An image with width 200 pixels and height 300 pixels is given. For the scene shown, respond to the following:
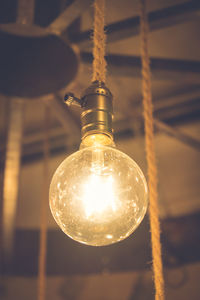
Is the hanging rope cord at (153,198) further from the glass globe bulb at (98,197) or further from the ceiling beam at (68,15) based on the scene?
the ceiling beam at (68,15)

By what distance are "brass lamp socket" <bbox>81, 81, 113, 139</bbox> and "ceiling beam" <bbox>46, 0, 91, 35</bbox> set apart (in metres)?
0.64

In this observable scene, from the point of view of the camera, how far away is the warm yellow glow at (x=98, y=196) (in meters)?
0.71

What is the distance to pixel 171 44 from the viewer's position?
2.30 meters

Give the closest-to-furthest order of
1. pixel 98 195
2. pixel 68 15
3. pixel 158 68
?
pixel 98 195 < pixel 68 15 < pixel 158 68

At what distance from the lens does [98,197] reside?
28.2 inches

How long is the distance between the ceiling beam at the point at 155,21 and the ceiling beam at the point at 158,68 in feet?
0.33

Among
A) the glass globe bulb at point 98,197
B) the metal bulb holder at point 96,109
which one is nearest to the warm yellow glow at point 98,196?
the glass globe bulb at point 98,197

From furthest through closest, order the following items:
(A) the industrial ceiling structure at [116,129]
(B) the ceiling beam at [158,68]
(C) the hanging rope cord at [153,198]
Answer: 1. (B) the ceiling beam at [158,68]
2. (A) the industrial ceiling structure at [116,129]
3. (C) the hanging rope cord at [153,198]

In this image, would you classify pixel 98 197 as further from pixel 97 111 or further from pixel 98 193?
pixel 97 111

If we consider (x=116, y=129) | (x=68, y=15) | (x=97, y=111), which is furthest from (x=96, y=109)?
(x=116, y=129)

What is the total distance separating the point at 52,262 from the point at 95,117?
2.68 metres

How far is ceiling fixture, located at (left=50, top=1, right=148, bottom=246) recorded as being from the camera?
2.31ft

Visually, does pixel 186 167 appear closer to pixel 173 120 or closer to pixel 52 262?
pixel 173 120

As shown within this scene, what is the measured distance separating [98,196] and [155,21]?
40.2 inches
